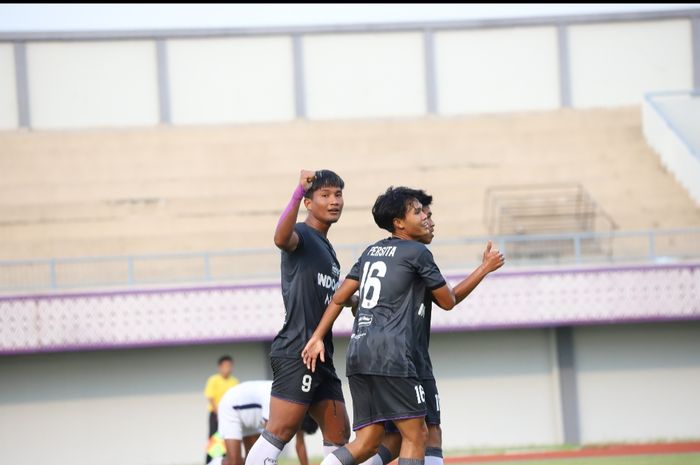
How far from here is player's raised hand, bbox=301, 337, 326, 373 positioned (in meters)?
7.86

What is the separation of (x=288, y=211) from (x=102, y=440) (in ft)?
39.5

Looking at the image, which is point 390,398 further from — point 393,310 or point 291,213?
point 291,213

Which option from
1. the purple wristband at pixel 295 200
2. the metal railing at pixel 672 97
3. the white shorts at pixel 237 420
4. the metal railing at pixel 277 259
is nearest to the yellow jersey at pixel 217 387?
the metal railing at pixel 277 259

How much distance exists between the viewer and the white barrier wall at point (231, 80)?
28.6 m

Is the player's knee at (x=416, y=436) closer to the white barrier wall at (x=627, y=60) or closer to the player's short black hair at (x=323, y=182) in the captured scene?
the player's short black hair at (x=323, y=182)

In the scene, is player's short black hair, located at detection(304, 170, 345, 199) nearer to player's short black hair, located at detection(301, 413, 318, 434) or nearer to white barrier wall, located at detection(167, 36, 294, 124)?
player's short black hair, located at detection(301, 413, 318, 434)

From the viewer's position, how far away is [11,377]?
1866 centimetres

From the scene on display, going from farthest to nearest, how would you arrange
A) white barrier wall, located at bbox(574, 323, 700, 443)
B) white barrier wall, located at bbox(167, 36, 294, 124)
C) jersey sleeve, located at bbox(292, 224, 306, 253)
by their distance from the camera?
white barrier wall, located at bbox(167, 36, 294, 124) → white barrier wall, located at bbox(574, 323, 700, 443) → jersey sleeve, located at bbox(292, 224, 306, 253)

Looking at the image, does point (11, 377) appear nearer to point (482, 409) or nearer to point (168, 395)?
point (168, 395)

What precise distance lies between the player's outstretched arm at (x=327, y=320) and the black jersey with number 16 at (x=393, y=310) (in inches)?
7.5

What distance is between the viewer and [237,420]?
11008 mm

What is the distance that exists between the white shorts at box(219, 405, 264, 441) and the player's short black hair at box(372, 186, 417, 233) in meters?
3.78

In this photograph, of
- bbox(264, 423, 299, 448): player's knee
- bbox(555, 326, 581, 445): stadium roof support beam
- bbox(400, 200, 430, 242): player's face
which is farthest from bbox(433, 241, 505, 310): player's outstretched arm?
bbox(555, 326, 581, 445): stadium roof support beam

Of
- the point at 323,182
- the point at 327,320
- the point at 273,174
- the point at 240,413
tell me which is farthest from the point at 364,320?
the point at 273,174
